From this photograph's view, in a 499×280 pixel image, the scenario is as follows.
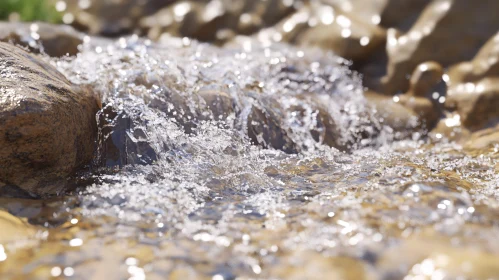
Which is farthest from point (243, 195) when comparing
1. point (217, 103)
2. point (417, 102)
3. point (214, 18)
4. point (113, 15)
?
point (113, 15)

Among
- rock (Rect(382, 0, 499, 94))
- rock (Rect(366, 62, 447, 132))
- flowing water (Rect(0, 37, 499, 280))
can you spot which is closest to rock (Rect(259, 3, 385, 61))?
rock (Rect(382, 0, 499, 94))

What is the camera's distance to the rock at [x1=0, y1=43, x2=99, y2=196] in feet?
6.42

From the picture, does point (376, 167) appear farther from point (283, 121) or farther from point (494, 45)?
point (494, 45)

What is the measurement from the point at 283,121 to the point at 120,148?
3.79 feet

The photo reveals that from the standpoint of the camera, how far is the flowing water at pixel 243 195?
1.41 metres

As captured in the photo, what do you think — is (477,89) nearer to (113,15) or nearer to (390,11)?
(390,11)

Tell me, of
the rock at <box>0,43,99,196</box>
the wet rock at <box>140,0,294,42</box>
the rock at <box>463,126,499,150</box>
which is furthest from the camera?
the wet rock at <box>140,0,294,42</box>

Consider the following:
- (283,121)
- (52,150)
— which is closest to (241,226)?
(52,150)

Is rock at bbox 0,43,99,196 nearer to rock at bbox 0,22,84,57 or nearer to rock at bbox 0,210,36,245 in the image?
rock at bbox 0,210,36,245

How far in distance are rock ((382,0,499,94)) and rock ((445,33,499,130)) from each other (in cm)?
9

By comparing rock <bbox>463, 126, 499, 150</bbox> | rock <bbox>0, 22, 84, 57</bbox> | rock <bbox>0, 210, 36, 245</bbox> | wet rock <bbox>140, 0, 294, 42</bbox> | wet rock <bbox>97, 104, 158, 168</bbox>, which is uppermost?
wet rock <bbox>140, 0, 294, 42</bbox>

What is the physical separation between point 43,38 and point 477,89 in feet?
11.1

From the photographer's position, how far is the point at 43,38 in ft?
12.7

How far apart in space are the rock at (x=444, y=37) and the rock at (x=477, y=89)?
0.28 ft
